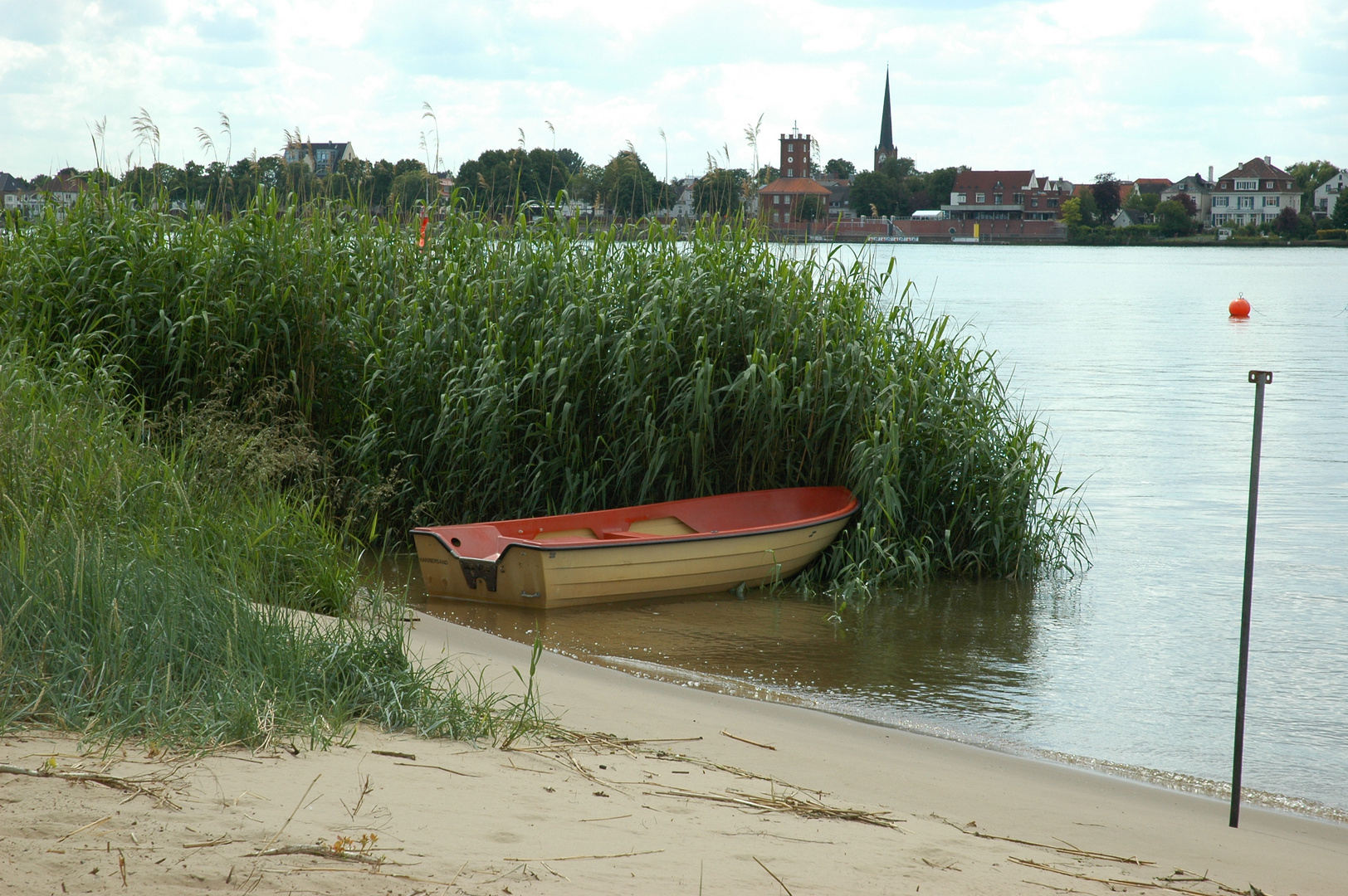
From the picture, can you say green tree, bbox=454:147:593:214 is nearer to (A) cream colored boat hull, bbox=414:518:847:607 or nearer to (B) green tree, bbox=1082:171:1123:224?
(A) cream colored boat hull, bbox=414:518:847:607

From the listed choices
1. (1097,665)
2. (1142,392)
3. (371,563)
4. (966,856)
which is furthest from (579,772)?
(1142,392)

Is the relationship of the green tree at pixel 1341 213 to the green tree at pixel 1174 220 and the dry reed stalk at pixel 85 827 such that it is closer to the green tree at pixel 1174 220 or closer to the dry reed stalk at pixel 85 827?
the green tree at pixel 1174 220

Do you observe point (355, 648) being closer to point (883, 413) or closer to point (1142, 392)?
point (883, 413)

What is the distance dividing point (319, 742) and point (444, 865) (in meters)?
0.97

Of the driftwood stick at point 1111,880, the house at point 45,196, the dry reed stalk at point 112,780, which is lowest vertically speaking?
the driftwood stick at point 1111,880

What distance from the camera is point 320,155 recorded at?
11.3 meters

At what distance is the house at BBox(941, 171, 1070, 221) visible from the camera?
12875cm

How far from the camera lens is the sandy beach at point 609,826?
2592mm

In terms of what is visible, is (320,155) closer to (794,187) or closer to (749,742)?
(794,187)

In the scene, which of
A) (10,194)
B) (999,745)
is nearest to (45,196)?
(10,194)

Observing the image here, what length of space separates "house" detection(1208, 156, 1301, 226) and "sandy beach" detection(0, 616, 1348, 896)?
415 ft

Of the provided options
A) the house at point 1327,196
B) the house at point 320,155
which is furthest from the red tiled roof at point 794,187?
the house at point 1327,196

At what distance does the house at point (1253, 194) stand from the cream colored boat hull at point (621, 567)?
123548 millimetres

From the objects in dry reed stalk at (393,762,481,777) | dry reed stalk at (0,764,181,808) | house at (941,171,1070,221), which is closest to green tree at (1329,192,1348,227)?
house at (941,171,1070,221)
